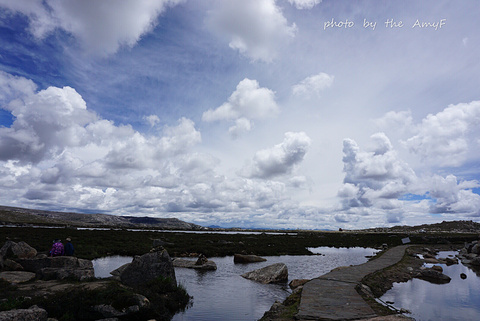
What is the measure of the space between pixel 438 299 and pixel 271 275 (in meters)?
10.7

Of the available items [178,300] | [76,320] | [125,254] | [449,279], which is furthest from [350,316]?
[125,254]

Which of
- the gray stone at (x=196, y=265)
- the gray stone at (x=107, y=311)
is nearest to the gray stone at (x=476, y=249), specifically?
the gray stone at (x=196, y=265)

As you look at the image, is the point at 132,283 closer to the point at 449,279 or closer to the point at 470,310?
the point at 470,310

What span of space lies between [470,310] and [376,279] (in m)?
5.64

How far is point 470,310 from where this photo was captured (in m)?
15.1

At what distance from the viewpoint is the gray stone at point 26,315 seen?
9258 mm

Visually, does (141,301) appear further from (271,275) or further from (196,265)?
(196,265)

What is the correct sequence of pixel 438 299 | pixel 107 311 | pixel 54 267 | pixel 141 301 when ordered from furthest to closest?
1. pixel 54 267
2. pixel 438 299
3. pixel 141 301
4. pixel 107 311

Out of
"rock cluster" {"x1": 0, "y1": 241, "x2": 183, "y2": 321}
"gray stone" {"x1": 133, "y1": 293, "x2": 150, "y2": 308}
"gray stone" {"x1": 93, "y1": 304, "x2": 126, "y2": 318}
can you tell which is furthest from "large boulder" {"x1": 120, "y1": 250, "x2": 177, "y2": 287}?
"gray stone" {"x1": 93, "y1": 304, "x2": 126, "y2": 318}

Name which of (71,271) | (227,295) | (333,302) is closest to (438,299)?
(333,302)

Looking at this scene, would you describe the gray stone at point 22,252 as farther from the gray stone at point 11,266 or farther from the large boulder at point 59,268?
the gray stone at point 11,266

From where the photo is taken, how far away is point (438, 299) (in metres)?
17.0

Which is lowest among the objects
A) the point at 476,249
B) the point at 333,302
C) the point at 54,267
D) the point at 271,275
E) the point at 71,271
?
the point at 271,275

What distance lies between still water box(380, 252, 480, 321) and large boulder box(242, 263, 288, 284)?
24.3 ft
